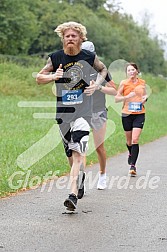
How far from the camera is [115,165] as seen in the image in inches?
496

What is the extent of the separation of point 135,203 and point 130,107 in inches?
135

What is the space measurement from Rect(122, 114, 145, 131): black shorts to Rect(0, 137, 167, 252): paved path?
1.18m

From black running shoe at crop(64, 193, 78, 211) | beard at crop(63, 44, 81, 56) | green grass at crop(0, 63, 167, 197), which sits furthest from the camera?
green grass at crop(0, 63, 167, 197)

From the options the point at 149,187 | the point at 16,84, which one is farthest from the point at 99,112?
the point at 16,84

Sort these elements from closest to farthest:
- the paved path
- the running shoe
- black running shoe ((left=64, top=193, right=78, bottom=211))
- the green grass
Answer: the paved path < black running shoe ((left=64, top=193, right=78, bottom=211)) < the running shoe < the green grass

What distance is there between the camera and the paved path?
19.0ft

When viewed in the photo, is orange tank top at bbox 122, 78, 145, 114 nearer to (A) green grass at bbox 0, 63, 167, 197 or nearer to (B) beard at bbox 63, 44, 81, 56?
(A) green grass at bbox 0, 63, 167, 197

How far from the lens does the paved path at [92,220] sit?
5788mm

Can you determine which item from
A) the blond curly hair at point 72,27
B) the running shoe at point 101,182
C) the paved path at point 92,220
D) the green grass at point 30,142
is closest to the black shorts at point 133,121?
the paved path at point 92,220

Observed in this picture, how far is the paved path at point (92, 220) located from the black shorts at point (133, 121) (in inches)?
46.6

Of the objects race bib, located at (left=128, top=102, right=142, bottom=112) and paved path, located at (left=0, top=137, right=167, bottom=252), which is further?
race bib, located at (left=128, top=102, right=142, bottom=112)

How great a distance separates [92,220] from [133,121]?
454cm

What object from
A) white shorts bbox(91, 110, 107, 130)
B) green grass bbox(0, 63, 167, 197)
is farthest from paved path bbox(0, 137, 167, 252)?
white shorts bbox(91, 110, 107, 130)

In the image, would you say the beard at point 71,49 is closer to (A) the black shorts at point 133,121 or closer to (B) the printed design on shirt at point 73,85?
(B) the printed design on shirt at point 73,85
